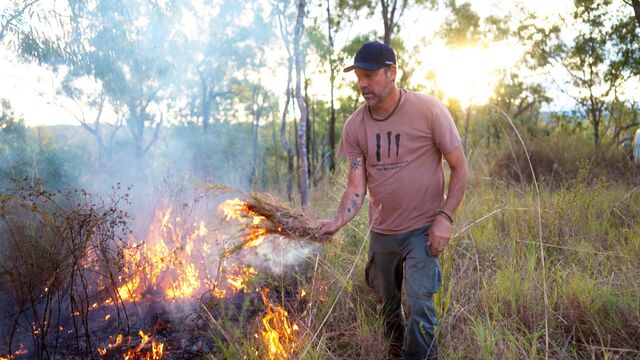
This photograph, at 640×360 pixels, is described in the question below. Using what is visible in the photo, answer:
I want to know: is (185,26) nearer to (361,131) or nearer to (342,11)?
(342,11)

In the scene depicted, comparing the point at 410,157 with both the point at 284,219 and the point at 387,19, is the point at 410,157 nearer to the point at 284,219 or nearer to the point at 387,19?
the point at 284,219

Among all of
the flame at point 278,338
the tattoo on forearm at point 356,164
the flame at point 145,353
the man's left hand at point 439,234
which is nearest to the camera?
the man's left hand at point 439,234

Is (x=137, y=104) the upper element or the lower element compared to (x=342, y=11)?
lower

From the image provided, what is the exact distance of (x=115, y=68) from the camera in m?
9.98

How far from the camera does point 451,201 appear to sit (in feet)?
9.39

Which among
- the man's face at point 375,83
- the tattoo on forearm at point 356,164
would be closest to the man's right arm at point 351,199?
the tattoo on forearm at point 356,164

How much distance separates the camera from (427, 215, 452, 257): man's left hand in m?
A: 2.80

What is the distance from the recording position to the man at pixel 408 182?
287cm

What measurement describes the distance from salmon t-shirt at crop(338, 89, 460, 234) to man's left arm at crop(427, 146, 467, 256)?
7 cm

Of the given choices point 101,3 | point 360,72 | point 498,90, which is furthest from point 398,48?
point 360,72

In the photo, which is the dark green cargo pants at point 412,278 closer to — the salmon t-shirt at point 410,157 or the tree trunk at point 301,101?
the salmon t-shirt at point 410,157

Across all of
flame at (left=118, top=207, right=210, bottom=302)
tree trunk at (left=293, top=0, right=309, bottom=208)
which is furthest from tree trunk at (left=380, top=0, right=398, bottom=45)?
flame at (left=118, top=207, right=210, bottom=302)

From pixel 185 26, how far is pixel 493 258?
1531 centimetres

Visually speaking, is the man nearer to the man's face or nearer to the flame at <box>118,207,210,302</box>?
the man's face
